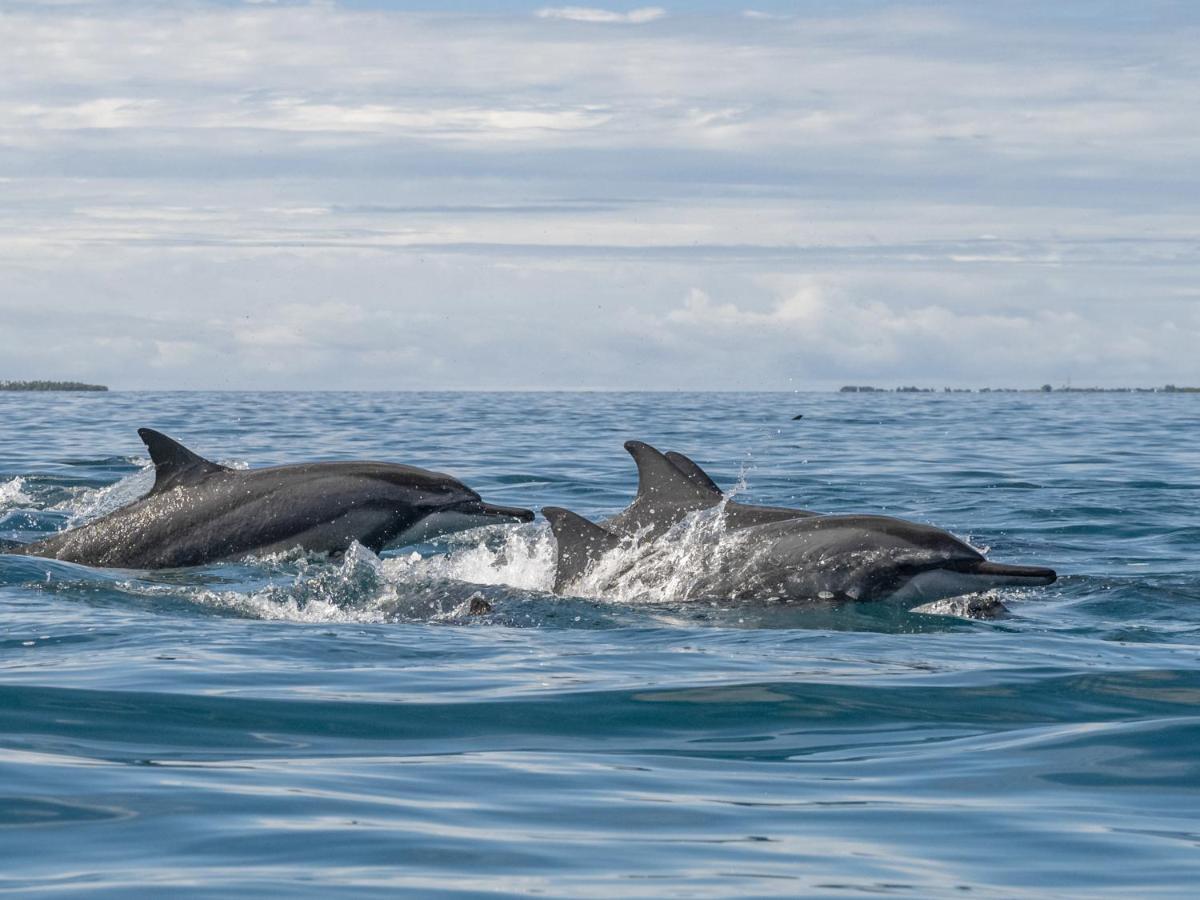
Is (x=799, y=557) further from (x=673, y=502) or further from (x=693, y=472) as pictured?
(x=693, y=472)

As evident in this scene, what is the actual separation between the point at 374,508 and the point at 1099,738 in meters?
8.22

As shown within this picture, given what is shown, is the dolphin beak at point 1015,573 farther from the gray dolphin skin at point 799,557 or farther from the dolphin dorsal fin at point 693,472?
the dolphin dorsal fin at point 693,472

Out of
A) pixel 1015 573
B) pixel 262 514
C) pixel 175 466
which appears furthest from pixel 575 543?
pixel 175 466

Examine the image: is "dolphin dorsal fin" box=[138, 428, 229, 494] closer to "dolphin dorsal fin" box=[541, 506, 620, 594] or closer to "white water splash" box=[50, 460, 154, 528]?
"dolphin dorsal fin" box=[541, 506, 620, 594]

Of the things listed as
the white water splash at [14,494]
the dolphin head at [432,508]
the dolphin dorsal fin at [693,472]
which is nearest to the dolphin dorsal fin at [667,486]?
the dolphin dorsal fin at [693,472]

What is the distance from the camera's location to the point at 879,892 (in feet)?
18.8

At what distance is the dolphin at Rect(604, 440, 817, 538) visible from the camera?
13.2 metres

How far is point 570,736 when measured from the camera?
330 inches

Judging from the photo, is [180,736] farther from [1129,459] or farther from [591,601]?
[1129,459]

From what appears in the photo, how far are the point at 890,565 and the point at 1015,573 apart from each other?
0.87m

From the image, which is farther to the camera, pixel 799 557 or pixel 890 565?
pixel 799 557

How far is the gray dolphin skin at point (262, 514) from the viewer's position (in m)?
14.9

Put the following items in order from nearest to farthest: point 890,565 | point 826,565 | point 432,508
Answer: point 890,565
point 826,565
point 432,508

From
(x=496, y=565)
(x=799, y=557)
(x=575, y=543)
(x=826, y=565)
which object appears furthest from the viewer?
(x=496, y=565)
